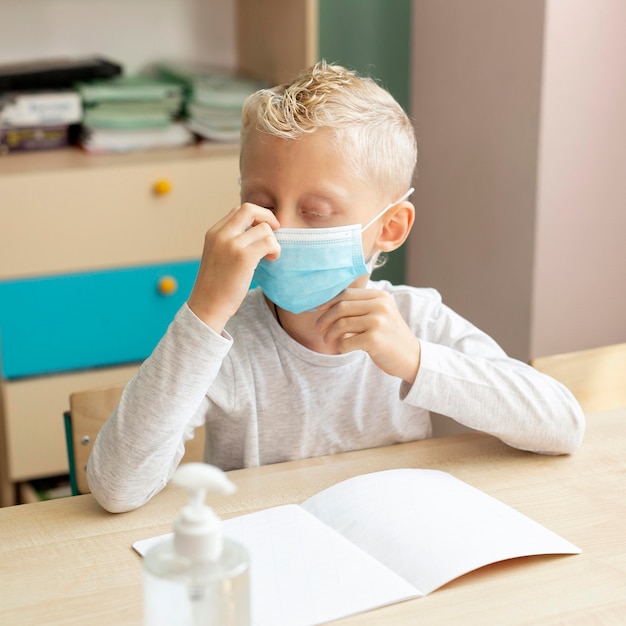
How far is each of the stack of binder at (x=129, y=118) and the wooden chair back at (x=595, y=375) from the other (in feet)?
4.27

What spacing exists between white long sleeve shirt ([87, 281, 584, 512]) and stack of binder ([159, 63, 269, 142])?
113cm

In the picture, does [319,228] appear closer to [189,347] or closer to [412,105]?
[189,347]

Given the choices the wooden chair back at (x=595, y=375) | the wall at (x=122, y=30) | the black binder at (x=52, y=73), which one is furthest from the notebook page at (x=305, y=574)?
the wall at (x=122, y=30)

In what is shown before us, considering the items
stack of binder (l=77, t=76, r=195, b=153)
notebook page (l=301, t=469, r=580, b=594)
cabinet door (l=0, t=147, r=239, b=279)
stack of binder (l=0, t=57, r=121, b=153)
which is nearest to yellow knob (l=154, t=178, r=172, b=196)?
cabinet door (l=0, t=147, r=239, b=279)

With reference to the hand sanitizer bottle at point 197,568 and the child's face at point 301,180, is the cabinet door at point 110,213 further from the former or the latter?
the hand sanitizer bottle at point 197,568

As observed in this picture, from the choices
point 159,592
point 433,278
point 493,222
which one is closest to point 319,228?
point 159,592

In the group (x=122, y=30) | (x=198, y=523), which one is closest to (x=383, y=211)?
(x=198, y=523)

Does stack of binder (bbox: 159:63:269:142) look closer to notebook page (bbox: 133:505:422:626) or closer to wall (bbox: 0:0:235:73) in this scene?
wall (bbox: 0:0:235:73)

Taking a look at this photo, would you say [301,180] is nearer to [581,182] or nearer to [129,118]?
[581,182]

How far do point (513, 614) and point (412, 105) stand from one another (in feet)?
6.00

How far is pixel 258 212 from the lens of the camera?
3.71 feet

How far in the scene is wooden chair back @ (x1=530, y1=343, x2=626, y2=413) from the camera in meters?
1.40

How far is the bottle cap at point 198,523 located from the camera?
618 mm

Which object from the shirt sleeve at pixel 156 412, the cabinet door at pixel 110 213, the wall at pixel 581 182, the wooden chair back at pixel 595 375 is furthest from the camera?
the cabinet door at pixel 110 213
